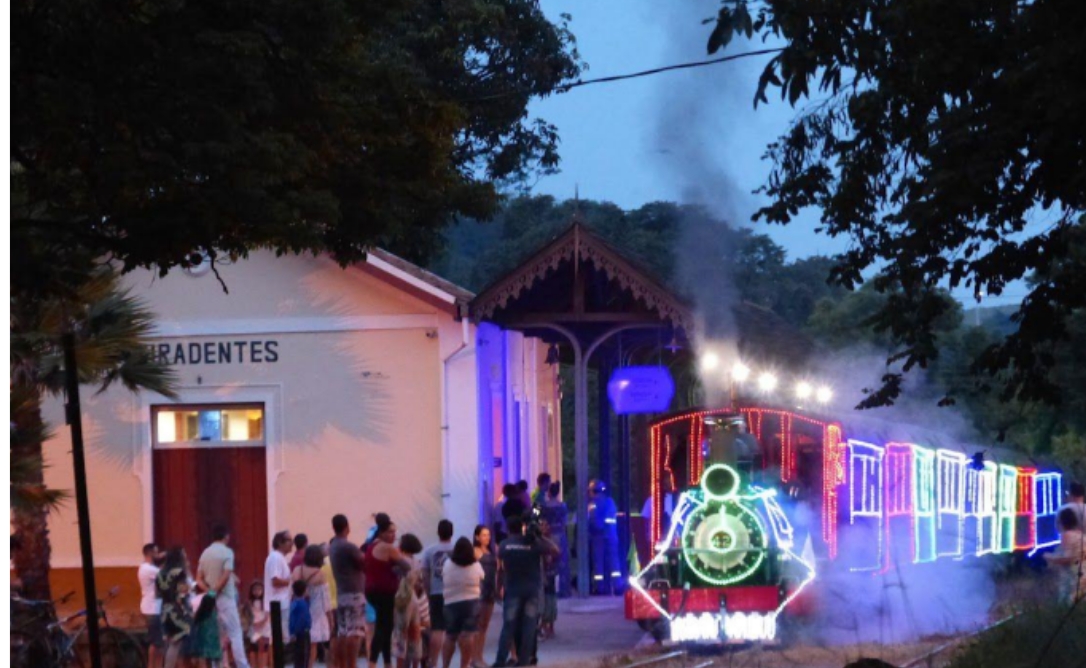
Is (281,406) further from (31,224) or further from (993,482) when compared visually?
(31,224)

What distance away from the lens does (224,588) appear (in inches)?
652

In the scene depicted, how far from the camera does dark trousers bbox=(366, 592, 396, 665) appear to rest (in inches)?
660

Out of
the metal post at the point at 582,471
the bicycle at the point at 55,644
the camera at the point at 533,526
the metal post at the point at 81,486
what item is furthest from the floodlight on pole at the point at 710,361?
the metal post at the point at 81,486

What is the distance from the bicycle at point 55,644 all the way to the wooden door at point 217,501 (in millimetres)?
6454

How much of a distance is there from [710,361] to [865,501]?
282 centimetres

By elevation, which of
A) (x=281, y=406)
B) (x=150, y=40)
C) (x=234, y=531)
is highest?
(x=150, y=40)

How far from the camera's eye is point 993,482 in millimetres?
26250

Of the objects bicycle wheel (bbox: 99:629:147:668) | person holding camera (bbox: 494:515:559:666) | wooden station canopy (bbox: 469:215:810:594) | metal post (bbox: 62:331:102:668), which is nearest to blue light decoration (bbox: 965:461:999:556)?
wooden station canopy (bbox: 469:215:810:594)

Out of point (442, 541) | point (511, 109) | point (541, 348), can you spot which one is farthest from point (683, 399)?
point (442, 541)

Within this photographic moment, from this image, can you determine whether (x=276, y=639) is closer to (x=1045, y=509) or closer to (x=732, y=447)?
(x=732, y=447)

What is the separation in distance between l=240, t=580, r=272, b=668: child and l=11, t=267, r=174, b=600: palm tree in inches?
87.9

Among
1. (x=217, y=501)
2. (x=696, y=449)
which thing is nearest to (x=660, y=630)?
(x=696, y=449)

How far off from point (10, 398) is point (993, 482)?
1924 centimetres

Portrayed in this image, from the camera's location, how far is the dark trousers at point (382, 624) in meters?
16.8
